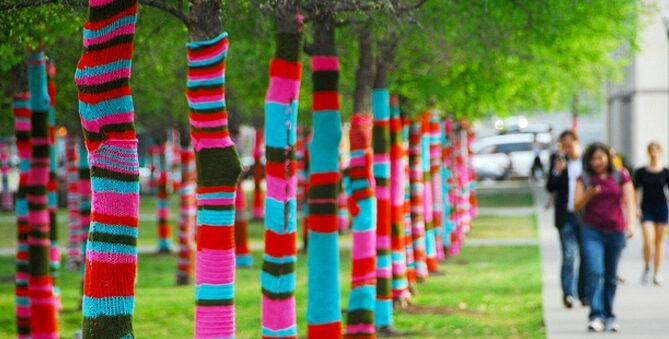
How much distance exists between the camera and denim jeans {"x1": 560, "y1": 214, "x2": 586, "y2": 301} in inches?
581

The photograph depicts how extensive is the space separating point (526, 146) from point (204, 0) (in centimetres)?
5505

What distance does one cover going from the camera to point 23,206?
13.4 metres

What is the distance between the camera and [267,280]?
10188 millimetres

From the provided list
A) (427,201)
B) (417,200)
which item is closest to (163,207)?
(427,201)

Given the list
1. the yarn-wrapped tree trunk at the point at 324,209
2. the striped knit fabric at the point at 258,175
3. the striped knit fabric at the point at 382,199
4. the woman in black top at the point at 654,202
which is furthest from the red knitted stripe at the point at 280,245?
the striped knit fabric at the point at 258,175

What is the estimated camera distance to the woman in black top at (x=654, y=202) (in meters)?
17.2

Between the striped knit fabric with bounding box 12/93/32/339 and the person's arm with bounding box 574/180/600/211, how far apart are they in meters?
5.07

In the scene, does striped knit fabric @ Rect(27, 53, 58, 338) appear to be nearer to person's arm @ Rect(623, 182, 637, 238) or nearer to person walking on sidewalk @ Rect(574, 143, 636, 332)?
person walking on sidewalk @ Rect(574, 143, 636, 332)

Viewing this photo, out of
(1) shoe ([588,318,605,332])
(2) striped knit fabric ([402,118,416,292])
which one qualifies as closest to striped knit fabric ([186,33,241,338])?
(1) shoe ([588,318,605,332])

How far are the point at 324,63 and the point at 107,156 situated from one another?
502cm

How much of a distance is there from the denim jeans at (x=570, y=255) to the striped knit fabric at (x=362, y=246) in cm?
274

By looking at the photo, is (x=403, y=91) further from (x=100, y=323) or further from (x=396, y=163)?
(x=100, y=323)

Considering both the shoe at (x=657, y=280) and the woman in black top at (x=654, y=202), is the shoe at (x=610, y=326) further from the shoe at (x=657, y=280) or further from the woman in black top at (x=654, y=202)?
the shoe at (x=657, y=280)

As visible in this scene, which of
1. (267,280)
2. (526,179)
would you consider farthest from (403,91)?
(526,179)
